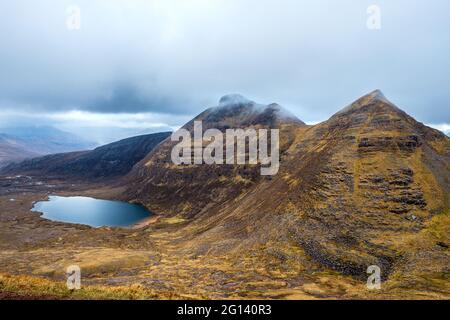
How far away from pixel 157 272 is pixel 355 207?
31.4 metres

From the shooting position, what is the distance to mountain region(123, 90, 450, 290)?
42031mm

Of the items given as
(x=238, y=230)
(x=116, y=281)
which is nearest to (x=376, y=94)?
(x=238, y=230)

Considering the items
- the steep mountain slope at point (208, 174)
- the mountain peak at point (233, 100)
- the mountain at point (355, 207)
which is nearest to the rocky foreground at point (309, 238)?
the mountain at point (355, 207)

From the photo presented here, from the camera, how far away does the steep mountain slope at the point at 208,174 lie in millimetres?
103562

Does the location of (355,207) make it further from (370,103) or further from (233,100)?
(233,100)

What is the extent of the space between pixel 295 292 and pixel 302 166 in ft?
133

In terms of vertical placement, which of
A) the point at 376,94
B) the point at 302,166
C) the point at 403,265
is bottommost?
the point at 403,265

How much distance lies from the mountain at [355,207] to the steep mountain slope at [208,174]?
1477cm

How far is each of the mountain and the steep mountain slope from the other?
14768mm

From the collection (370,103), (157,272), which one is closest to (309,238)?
(157,272)

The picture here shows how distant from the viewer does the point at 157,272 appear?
4612 cm

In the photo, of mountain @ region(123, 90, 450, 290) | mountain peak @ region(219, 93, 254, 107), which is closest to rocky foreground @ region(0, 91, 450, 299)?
mountain @ region(123, 90, 450, 290)

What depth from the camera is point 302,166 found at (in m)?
71.2
